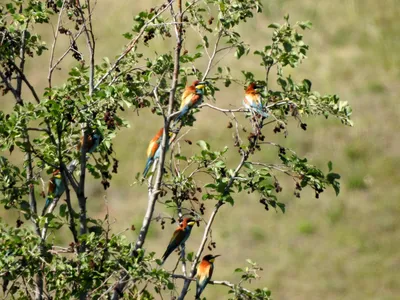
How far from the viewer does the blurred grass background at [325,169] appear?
1170 centimetres

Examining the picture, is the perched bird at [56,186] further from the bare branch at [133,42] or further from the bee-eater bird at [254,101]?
the bee-eater bird at [254,101]

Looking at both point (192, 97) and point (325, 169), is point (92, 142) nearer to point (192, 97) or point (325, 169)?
point (192, 97)

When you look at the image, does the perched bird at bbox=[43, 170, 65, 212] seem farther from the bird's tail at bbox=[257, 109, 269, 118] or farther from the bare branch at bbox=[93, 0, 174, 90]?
the bird's tail at bbox=[257, 109, 269, 118]

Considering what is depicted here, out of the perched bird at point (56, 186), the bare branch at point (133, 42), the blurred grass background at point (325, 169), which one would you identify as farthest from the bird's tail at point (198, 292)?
the blurred grass background at point (325, 169)

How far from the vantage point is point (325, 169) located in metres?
12.4

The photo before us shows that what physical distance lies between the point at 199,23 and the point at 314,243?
7.70 m

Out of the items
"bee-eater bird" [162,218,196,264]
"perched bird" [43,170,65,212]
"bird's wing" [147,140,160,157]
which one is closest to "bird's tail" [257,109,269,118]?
"bee-eater bird" [162,218,196,264]

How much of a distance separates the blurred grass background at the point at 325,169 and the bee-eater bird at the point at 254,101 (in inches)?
233

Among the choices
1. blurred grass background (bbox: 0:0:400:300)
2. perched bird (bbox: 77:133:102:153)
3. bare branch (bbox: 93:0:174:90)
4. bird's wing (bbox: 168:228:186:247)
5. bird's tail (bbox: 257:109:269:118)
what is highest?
blurred grass background (bbox: 0:0:400:300)

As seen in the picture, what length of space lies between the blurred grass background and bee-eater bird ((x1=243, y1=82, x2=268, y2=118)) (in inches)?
233

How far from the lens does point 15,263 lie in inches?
174

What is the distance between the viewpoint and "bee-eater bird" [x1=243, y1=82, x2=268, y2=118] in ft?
16.4

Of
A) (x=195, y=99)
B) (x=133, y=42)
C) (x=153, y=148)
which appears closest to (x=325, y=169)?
(x=153, y=148)

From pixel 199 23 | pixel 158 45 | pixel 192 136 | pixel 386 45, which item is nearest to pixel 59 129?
pixel 199 23
